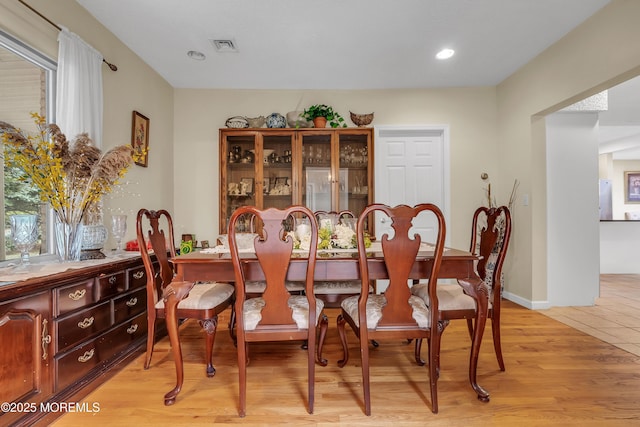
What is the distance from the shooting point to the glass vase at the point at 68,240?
1920 mm

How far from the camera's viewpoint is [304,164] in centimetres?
368

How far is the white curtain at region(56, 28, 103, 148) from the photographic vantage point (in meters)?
2.06

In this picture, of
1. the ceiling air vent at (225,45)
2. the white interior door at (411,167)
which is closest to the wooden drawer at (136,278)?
the ceiling air vent at (225,45)

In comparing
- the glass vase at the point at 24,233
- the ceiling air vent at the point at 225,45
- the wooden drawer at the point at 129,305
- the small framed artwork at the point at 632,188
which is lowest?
the wooden drawer at the point at 129,305

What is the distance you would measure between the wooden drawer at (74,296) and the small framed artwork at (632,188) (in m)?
9.65

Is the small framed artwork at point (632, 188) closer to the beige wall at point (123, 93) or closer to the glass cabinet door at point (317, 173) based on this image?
the glass cabinet door at point (317, 173)

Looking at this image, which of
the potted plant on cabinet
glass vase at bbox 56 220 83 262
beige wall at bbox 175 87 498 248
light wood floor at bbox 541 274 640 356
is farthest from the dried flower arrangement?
light wood floor at bbox 541 274 640 356

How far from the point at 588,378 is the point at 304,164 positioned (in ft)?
9.96

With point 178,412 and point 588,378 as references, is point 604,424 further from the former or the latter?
point 178,412

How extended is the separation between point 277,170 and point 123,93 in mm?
1677

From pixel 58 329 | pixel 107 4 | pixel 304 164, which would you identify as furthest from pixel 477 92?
pixel 58 329

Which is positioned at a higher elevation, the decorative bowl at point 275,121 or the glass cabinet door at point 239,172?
the decorative bowl at point 275,121

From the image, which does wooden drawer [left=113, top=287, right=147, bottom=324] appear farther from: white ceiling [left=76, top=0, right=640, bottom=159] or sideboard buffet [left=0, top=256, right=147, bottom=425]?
white ceiling [left=76, top=0, right=640, bottom=159]

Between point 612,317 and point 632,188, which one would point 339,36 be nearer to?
point 612,317
